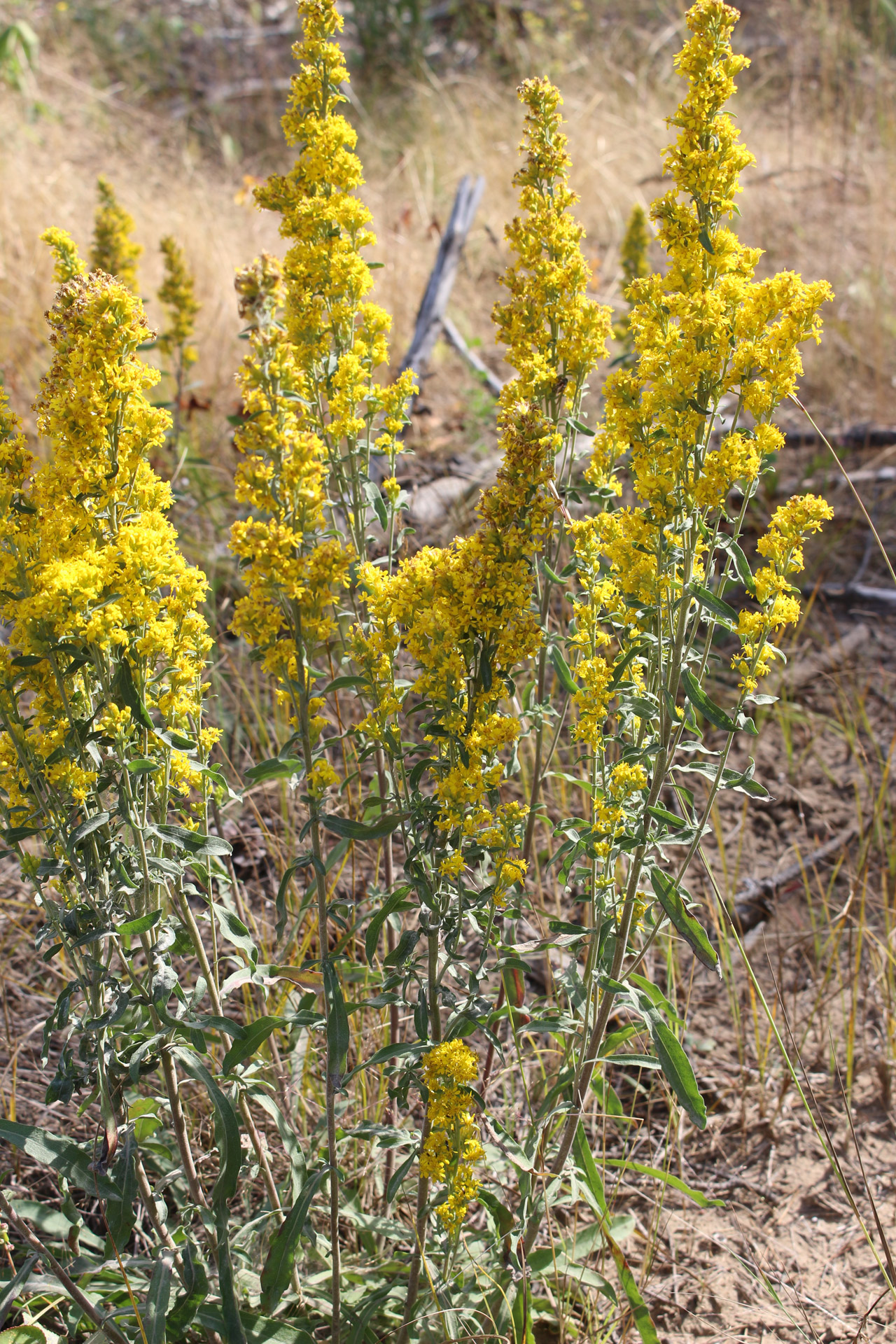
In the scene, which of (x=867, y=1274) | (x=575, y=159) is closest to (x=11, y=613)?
(x=867, y=1274)

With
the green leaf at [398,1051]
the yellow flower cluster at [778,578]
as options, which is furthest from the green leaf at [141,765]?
the yellow flower cluster at [778,578]

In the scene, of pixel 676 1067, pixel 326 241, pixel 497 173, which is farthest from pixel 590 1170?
pixel 497 173

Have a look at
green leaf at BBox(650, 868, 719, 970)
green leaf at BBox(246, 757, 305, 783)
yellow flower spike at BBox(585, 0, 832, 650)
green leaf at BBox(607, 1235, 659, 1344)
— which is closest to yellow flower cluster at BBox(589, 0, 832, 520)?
yellow flower spike at BBox(585, 0, 832, 650)

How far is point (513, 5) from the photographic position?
43.3 feet

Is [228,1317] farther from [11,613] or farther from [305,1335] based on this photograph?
[11,613]

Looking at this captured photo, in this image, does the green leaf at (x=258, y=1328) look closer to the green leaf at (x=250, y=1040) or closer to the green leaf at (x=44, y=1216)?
the green leaf at (x=44, y=1216)

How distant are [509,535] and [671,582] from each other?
17.4 inches

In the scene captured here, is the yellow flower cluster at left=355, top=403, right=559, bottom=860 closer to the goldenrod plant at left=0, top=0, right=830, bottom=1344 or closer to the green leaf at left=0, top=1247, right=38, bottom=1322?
the goldenrod plant at left=0, top=0, right=830, bottom=1344

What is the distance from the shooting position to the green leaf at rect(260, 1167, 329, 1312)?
1.99 m

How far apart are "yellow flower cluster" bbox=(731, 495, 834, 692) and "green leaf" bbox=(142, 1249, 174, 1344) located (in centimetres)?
170

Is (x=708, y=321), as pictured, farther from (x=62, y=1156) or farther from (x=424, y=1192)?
(x=62, y=1156)

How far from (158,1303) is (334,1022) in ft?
2.17

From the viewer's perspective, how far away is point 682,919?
2.03 metres

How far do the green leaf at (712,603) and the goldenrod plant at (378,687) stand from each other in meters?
0.01
